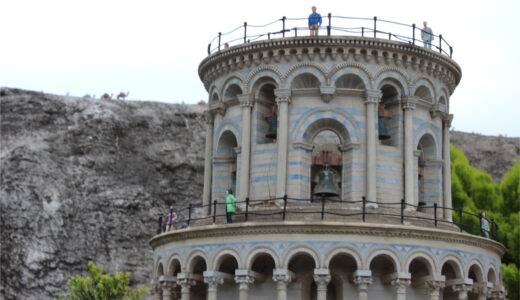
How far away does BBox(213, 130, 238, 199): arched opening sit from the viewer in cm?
3496

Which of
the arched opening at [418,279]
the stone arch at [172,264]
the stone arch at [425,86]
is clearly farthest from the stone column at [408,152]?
the stone arch at [172,264]

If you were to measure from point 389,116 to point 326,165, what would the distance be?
3888mm

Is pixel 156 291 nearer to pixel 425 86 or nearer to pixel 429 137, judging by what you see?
pixel 429 137

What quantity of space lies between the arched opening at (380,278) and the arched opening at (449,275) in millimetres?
2583

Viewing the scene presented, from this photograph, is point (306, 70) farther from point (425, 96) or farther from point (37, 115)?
point (37, 115)

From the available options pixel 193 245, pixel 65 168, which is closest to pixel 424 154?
pixel 193 245

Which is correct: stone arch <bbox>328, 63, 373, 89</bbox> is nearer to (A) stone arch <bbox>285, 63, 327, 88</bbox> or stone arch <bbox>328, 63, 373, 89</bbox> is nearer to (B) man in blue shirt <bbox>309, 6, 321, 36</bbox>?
(A) stone arch <bbox>285, 63, 327, 88</bbox>

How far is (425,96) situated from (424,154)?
2.78 metres

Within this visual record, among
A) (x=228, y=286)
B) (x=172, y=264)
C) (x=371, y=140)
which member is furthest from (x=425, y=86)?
(x=172, y=264)

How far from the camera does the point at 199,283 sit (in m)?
31.2

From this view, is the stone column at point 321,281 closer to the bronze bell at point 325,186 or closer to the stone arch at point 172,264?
the bronze bell at point 325,186

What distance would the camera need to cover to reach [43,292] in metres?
57.5

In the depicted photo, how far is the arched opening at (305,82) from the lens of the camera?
106 feet

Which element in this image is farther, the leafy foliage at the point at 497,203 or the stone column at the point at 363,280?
the leafy foliage at the point at 497,203
